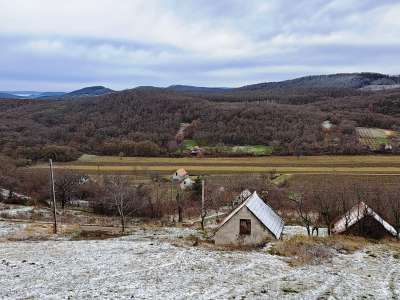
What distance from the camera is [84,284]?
15.8 metres

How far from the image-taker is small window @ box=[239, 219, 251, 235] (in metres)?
27.4

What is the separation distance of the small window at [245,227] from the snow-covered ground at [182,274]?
4790mm

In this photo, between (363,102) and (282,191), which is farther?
(363,102)

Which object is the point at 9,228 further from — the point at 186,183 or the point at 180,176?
the point at 180,176

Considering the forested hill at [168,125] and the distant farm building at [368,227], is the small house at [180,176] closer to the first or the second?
the forested hill at [168,125]

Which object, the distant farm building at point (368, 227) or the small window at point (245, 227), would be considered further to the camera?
the distant farm building at point (368, 227)

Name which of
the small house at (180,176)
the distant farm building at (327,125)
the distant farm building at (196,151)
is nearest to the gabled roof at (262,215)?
the small house at (180,176)

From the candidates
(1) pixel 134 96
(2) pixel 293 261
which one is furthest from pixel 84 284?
(1) pixel 134 96

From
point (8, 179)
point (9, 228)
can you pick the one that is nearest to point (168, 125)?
point (8, 179)

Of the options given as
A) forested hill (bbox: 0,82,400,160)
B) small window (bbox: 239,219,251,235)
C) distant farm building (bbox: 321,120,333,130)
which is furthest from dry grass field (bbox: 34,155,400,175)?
small window (bbox: 239,219,251,235)

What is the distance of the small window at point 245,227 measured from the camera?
27.4m

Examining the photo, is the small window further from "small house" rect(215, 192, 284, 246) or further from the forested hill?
the forested hill

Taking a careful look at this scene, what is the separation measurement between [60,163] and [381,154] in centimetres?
7375

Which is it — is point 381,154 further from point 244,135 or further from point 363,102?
point 363,102
